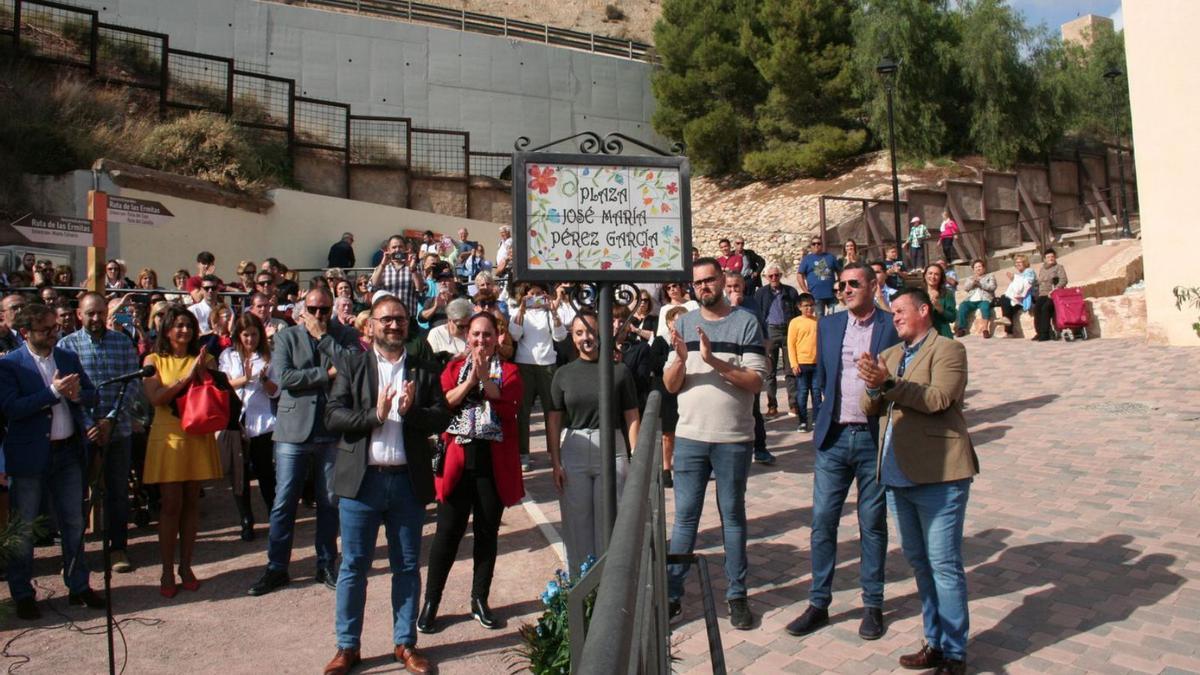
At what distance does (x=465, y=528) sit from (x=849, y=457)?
2250 millimetres

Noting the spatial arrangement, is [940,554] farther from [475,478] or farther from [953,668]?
[475,478]

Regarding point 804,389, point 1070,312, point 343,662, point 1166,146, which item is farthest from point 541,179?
point 1070,312

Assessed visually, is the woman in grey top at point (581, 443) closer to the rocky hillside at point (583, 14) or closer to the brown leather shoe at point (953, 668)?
the brown leather shoe at point (953, 668)

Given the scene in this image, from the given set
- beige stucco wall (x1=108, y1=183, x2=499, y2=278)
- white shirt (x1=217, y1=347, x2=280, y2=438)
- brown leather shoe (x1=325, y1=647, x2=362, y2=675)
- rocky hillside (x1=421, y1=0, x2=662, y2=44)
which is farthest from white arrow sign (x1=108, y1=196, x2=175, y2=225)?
rocky hillside (x1=421, y1=0, x2=662, y2=44)

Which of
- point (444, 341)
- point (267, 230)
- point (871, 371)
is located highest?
point (267, 230)

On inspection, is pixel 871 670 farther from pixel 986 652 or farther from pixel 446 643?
pixel 446 643

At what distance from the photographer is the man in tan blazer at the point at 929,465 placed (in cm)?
427

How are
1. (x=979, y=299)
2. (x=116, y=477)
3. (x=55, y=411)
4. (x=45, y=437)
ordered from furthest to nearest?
1. (x=979, y=299)
2. (x=116, y=477)
3. (x=55, y=411)
4. (x=45, y=437)

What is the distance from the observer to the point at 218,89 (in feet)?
66.2

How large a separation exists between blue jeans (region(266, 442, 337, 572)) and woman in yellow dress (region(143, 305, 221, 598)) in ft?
1.73

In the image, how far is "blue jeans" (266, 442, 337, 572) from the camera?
19.2 ft

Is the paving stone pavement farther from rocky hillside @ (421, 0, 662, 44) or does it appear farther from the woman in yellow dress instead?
rocky hillside @ (421, 0, 662, 44)

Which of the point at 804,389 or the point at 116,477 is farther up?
the point at 804,389

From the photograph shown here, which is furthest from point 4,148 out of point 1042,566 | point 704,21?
point 704,21
